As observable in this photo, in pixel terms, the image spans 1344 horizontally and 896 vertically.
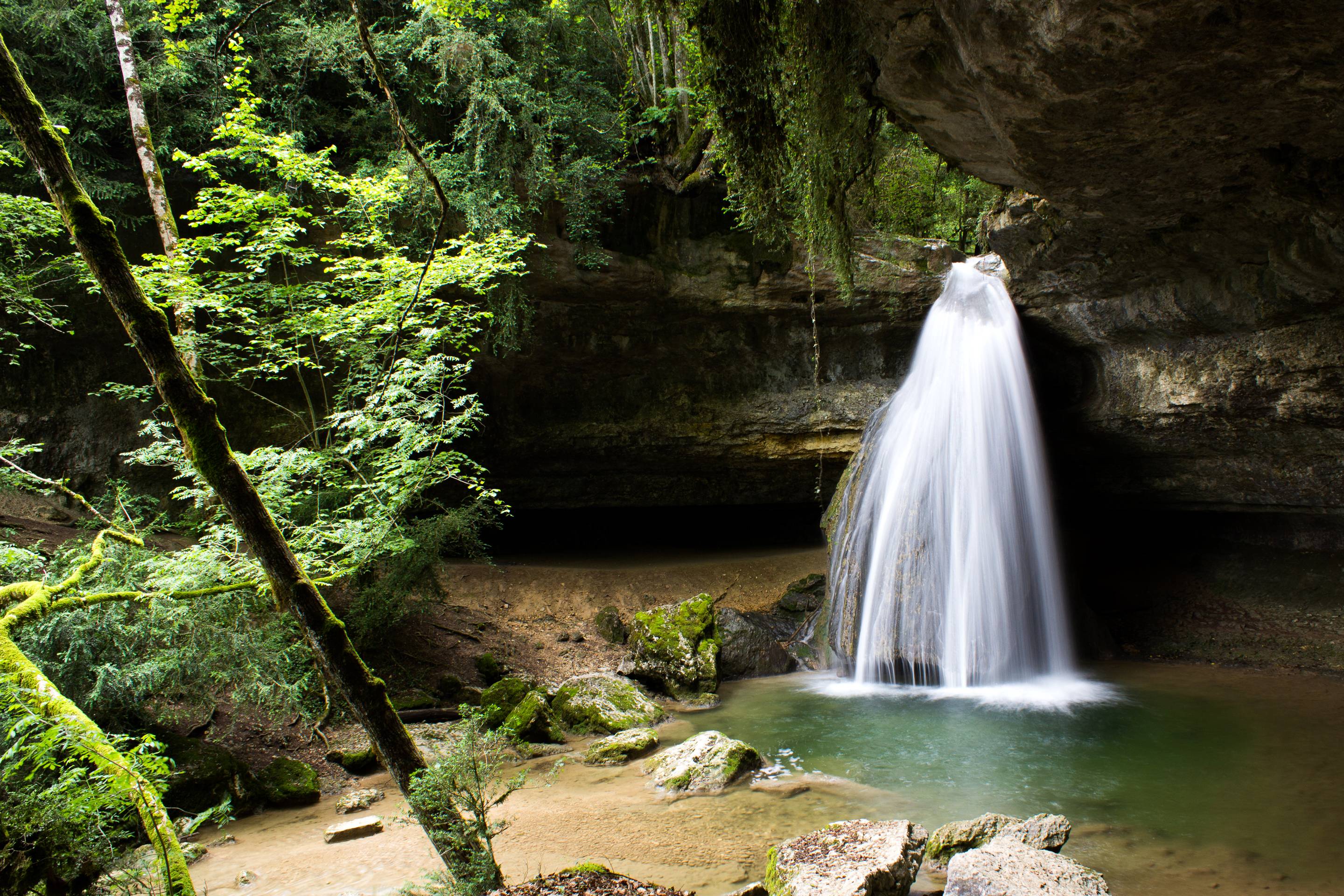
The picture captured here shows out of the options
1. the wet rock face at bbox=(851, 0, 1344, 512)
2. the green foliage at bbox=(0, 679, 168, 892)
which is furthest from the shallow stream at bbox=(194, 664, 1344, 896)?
the wet rock face at bbox=(851, 0, 1344, 512)

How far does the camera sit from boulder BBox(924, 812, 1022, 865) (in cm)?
397

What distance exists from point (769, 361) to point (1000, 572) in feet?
19.3

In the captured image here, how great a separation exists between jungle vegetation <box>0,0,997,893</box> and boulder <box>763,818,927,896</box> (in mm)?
1436

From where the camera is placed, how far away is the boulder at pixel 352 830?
4371 millimetres

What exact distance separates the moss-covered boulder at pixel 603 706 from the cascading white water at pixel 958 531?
297 cm

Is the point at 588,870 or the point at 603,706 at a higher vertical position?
the point at 588,870

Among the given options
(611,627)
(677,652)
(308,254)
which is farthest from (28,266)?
(677,652)

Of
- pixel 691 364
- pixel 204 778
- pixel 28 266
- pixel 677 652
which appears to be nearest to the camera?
pixel 204 778

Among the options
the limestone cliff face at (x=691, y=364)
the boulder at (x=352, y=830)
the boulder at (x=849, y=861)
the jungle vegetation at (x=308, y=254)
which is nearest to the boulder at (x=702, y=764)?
the boulder at (x=849, y=861)

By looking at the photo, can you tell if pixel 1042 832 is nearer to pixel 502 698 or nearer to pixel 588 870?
pixel 588 870

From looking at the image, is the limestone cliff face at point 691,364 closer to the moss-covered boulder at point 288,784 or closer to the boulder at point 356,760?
the boulder at point 356,760

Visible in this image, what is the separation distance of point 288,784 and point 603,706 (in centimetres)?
277

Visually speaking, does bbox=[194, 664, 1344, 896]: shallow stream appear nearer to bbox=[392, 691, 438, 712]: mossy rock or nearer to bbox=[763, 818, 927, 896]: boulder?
bbox=[763, 818, 927, 896]: boulder

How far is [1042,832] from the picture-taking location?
13.0 feet
